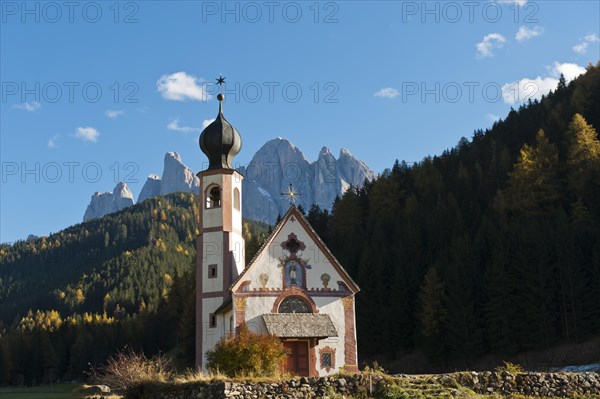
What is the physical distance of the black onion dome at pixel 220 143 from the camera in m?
45.8

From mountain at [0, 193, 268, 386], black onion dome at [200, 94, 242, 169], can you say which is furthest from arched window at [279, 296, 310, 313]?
mountain at [0, 193, 268, 386]

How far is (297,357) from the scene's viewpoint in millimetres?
37969

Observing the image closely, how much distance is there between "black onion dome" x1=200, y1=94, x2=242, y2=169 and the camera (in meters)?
45.8

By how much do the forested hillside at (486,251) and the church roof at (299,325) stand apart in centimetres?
2362

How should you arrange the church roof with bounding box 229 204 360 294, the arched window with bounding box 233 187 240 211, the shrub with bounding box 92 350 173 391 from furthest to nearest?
the arched window with bounding box 233 187 240 211 → the church roof with bounding box 229 204 360 294 → the shrub with bounding box 92 350 173 391

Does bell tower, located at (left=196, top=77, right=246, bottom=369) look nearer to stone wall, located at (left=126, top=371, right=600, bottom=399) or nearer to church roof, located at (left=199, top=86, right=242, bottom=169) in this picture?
church roof, located at (left=199, top=86, right=242, bottom=169)

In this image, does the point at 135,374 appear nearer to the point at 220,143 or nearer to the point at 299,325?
the point at 299,325

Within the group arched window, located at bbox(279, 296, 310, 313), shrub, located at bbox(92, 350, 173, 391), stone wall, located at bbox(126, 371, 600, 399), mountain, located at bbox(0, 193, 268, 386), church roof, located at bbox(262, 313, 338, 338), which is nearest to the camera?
stone wall, located at bbox(126, 371, 600, 399)

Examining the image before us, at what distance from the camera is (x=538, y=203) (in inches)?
2766

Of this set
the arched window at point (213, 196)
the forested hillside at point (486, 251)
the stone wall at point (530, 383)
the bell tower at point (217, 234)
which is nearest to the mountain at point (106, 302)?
the forested hillside at point (486, 251)

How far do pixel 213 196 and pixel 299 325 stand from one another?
11.2 m

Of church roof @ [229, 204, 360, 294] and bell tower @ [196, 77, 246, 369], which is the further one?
bell tower @ [196, 77, 246, 369]

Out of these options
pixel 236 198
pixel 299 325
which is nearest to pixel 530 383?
pixel 299 325

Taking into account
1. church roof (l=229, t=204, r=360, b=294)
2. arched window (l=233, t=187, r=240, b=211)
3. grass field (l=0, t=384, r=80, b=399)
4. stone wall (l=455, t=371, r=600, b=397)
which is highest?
arched window (l=233, t=187, r=240, b=211)
